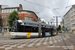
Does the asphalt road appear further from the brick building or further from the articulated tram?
the brick building

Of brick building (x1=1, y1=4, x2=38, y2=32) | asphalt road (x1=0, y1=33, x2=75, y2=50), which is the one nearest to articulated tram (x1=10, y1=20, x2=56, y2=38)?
asphalt road (x1=0, y1=33, x2=75, y2=50)

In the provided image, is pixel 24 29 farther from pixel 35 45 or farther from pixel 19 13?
pixel 19 13

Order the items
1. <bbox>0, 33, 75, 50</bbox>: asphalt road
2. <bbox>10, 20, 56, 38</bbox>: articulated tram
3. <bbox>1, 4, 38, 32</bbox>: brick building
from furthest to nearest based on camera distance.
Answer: <bbox>1, 4, 38, 32</bbox>: brick building
<bbox>10, 20, 56, 38</bbox>: articulated tram
<bbox>0, 33, 75, 50</bbox>: asphalt road

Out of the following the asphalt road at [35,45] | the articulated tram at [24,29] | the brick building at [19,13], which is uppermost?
the brick building at [19,13]

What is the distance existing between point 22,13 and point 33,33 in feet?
97.2

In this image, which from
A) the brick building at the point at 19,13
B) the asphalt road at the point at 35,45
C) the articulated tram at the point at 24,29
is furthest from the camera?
the brick building at the point at 19,13


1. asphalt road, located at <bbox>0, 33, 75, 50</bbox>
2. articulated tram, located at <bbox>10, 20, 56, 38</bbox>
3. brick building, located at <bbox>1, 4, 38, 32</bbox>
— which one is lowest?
asphalt road, located at <bbox>0, 33, 75, 50</bbox>

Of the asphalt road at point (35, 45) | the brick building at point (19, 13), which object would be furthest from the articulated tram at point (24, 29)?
the brick building at point (19, 13)

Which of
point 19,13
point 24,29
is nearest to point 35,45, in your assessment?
point 24,29

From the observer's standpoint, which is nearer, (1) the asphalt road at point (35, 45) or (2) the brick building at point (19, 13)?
(1) the asphalt road at point (35, 45)

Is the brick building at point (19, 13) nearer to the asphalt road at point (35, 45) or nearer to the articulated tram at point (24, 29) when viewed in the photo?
the articulated tram at point (24, 29)

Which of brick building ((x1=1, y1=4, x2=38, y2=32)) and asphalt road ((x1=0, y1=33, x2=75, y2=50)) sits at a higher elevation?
brick building ((x1=1, y1=4, x2=38, y2=32))

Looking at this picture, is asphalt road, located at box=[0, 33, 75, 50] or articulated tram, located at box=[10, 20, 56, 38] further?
articulated tram, located at box=[10, 20, 56, 38]

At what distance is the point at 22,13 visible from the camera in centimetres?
4191
